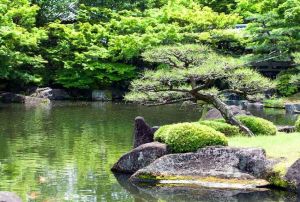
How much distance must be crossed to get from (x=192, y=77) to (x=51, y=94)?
68.6 feet

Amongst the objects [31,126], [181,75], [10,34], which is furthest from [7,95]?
[181,75]

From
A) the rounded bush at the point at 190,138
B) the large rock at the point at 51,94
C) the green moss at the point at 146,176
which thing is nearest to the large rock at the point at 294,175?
the rounded bush at the point at 190,138

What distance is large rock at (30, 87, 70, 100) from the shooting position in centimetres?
3328

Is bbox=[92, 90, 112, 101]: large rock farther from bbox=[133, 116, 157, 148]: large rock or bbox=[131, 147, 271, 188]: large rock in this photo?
bbox=[131, 147, 271, 188]: large rock

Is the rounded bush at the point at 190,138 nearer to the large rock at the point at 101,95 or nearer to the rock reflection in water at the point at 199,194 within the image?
the rock reflection in water at the point at 199,194

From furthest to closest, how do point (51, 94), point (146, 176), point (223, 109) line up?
point (51, 94) < point (223, 109) < point (146, 176)

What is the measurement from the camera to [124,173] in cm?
1162

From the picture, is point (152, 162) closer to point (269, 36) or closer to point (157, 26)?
point (269, 36)

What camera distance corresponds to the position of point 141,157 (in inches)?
452

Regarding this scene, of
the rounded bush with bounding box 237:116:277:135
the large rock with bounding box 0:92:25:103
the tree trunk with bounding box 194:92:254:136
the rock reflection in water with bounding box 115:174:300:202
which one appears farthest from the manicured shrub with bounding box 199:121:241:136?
the large rock with bounding box 0:92:25:103

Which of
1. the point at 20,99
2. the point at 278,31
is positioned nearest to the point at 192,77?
the point at 278,31

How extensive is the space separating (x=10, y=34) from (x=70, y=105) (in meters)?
5.31

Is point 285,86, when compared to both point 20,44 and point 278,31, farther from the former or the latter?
point 20,44

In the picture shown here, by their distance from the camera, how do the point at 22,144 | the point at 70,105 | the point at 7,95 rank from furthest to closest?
the point at 7,95 → the point at 70,105 → the point at 22,144
